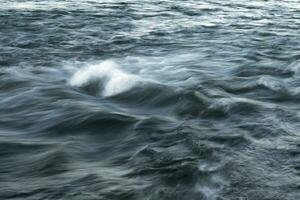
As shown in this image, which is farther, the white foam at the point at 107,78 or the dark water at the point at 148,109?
the white foam at the point at 107,78

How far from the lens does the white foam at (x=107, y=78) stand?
35.2 ft

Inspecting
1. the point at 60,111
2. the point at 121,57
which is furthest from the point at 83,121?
the point at 121,57

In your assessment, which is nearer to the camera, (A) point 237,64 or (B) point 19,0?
(A) point 237,64

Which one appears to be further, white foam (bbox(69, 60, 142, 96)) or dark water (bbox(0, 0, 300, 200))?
white foam (bbox(69, 60, 142, 96))

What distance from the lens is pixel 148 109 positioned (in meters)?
9.57

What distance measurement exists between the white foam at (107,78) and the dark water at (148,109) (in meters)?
0.02

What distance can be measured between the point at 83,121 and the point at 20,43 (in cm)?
693

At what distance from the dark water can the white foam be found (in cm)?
2

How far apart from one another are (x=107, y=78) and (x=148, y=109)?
207 cm

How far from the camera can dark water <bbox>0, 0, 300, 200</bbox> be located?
20.8ft

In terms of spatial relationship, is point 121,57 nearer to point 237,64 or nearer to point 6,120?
point 237,64

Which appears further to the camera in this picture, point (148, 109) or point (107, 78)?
point (107, 78)

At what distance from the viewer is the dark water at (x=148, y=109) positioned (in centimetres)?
634

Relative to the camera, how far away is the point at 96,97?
1027 centimetres
